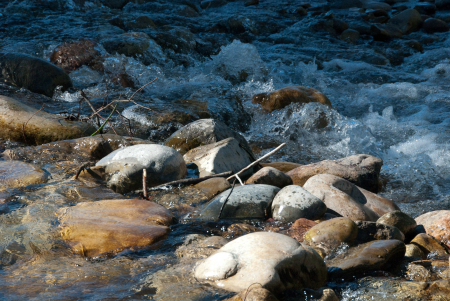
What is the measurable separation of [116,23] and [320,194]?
25.3 feet

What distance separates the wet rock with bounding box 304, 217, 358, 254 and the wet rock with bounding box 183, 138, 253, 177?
1282mm

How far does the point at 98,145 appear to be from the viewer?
3.96 meters

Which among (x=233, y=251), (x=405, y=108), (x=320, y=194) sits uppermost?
(x=233, y=251)

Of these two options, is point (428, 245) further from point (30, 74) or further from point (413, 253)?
point (30, 74)

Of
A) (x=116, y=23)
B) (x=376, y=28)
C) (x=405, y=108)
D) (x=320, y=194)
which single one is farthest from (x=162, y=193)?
(x=376, y=28)

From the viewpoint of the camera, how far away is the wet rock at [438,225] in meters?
2.88

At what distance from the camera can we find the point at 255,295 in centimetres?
181

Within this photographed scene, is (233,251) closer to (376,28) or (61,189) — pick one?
(61,189)

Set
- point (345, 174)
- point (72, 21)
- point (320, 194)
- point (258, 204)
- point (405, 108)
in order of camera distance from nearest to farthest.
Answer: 1. point (258, 204)
2. point (320, 194)
3. point (345, 174)
4. point (405, 108)
5. point (72, 21)

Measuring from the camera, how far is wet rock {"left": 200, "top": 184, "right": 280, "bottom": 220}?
3039 millimetres

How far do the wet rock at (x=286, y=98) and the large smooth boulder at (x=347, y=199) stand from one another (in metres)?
2.57

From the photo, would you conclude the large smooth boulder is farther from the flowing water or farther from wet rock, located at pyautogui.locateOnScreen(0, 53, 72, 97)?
wet rock, located at pyautogui.locateOnScreen(0, 53, 72, 97)

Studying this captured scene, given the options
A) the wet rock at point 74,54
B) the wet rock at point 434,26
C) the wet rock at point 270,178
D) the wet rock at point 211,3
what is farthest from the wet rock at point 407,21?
the wet rock at point 270,178

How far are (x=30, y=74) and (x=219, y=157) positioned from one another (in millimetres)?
3605
